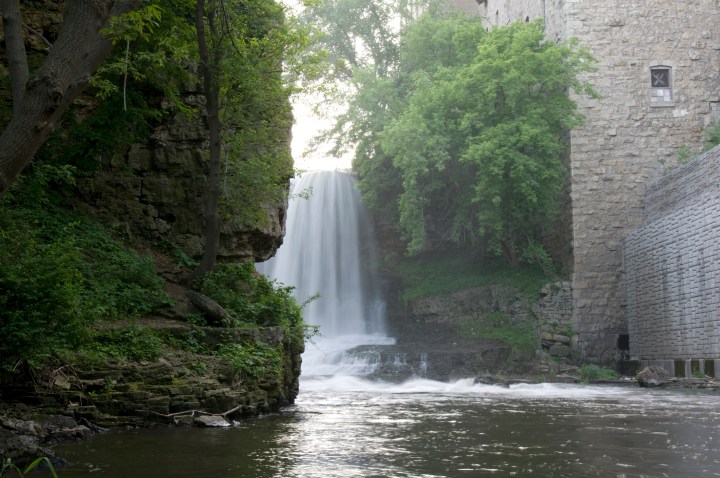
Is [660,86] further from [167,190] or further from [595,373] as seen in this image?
[167,190]

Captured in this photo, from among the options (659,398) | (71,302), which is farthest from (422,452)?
(659,398)

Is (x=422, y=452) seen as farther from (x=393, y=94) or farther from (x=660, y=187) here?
(x=393, y=94)

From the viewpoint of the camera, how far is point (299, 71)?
14.4m

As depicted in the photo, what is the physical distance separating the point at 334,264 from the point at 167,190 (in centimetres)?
1820

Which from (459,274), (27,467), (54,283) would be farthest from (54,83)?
(459,274)

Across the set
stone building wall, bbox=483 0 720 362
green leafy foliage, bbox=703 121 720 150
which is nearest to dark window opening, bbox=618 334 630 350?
stone building wall, bbox=483 0 720 362

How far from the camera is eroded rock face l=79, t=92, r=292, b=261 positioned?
14570 mm

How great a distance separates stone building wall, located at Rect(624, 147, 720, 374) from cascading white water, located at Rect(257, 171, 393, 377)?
971 centimetres

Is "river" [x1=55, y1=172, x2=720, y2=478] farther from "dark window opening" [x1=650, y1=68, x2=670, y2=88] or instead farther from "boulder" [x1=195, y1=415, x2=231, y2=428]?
"dark window opening" [x1=650, y1=68, x2=670, y2=88]

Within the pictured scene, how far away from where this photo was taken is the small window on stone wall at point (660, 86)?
27.9 metres

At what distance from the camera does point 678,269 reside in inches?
851

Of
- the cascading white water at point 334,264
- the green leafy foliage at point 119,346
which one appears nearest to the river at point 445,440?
the green leafy foliage at point 119,346

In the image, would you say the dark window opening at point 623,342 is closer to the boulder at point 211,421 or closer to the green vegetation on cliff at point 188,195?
the green vegetation on cliff at point 188,195

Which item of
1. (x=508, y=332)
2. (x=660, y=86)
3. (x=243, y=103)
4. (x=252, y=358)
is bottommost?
(x=252, y=358)
